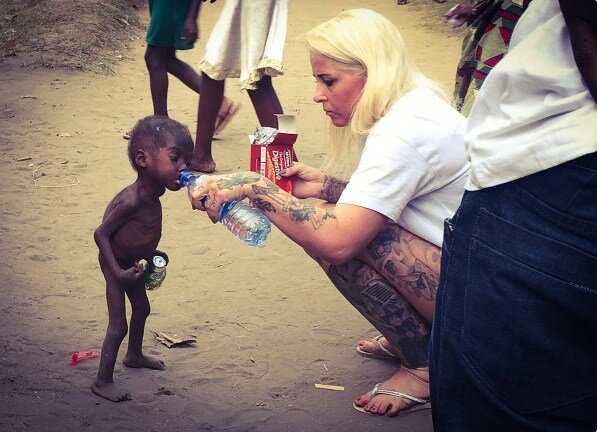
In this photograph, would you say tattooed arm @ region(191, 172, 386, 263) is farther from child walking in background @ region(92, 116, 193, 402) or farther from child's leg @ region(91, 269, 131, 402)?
child's leg @ region(91, 269, 131, 402)

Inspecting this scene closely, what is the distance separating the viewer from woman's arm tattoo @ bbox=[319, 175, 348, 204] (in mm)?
3426

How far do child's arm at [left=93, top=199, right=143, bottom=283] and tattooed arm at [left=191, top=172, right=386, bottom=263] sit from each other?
1.09 feet

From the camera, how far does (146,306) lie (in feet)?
11.1

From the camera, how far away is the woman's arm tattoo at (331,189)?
3.43m

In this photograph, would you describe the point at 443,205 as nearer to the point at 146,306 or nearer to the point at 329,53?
the point at 329,53

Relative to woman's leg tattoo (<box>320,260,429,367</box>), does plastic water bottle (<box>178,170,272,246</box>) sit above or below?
above

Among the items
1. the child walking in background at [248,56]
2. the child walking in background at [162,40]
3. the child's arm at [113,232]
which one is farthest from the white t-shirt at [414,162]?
the child walking in background at [162,40]

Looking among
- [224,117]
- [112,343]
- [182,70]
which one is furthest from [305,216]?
[224,117]

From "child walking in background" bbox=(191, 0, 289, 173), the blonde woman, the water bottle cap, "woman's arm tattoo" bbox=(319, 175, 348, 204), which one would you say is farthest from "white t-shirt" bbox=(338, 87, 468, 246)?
"child walking in background" bbox=(191, 0, 289, 173)

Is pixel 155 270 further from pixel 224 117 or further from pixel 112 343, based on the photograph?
pixel 224 117

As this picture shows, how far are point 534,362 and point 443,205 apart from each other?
137cm

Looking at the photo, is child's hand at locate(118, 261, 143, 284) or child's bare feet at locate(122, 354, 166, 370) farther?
child's bare feet at locate(122, 354, 166, 370)

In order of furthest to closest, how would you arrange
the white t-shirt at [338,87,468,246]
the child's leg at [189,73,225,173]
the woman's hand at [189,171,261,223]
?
1. the child's leg at [189,73,225,173]
2. the woman's hand at [189,171,261,223]
3. the white t-shirt at [338,87,468,246]

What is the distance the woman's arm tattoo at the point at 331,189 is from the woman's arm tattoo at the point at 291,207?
1.63ft
